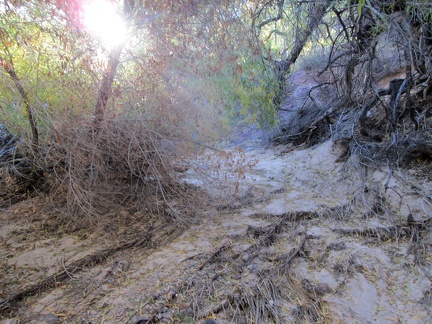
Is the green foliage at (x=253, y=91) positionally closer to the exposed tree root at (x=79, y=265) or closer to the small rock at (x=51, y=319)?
the exposed tree root at (x=79, y=265)

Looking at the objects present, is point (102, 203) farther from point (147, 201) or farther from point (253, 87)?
point (253, 87)

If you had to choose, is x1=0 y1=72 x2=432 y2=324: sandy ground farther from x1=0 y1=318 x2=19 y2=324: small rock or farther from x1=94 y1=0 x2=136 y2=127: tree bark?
x1=94 y1=0 x2=136 y2=127: tree bark

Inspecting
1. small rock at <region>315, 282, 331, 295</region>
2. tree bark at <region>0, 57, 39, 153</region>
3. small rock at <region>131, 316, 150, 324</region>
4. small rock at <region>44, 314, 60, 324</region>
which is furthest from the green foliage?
small rock at <region>44, 314, 60, 324</region>

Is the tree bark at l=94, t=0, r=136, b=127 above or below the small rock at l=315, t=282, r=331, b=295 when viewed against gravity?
above

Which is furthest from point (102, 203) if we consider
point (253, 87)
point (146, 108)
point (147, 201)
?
point (253, 87)

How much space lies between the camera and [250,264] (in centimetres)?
267

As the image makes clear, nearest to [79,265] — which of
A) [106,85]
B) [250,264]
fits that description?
[250,264]

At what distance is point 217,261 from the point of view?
2.68 m

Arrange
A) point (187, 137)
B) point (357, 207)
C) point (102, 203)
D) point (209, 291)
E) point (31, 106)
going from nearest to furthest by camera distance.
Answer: point (209, 291) → point (31, 106) → point (102, 203) → point (187, 137) → point (357, 207)

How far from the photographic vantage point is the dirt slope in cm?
212

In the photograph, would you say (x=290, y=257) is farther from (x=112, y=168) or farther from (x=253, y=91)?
(x=253, y=91)

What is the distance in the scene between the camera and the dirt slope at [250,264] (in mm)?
2115

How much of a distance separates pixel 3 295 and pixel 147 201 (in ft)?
5.22

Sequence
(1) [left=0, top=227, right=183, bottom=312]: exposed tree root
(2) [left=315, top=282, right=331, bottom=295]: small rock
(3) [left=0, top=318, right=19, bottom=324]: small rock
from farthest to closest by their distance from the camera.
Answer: (2) [left=315, top=282, right=331, bottom=295]: small rock
(1) [left=0, top=227, right=183, bottom=312]: exposed tree root
(3) [left=0, top=318, right=19, bottom=324]: small rock
